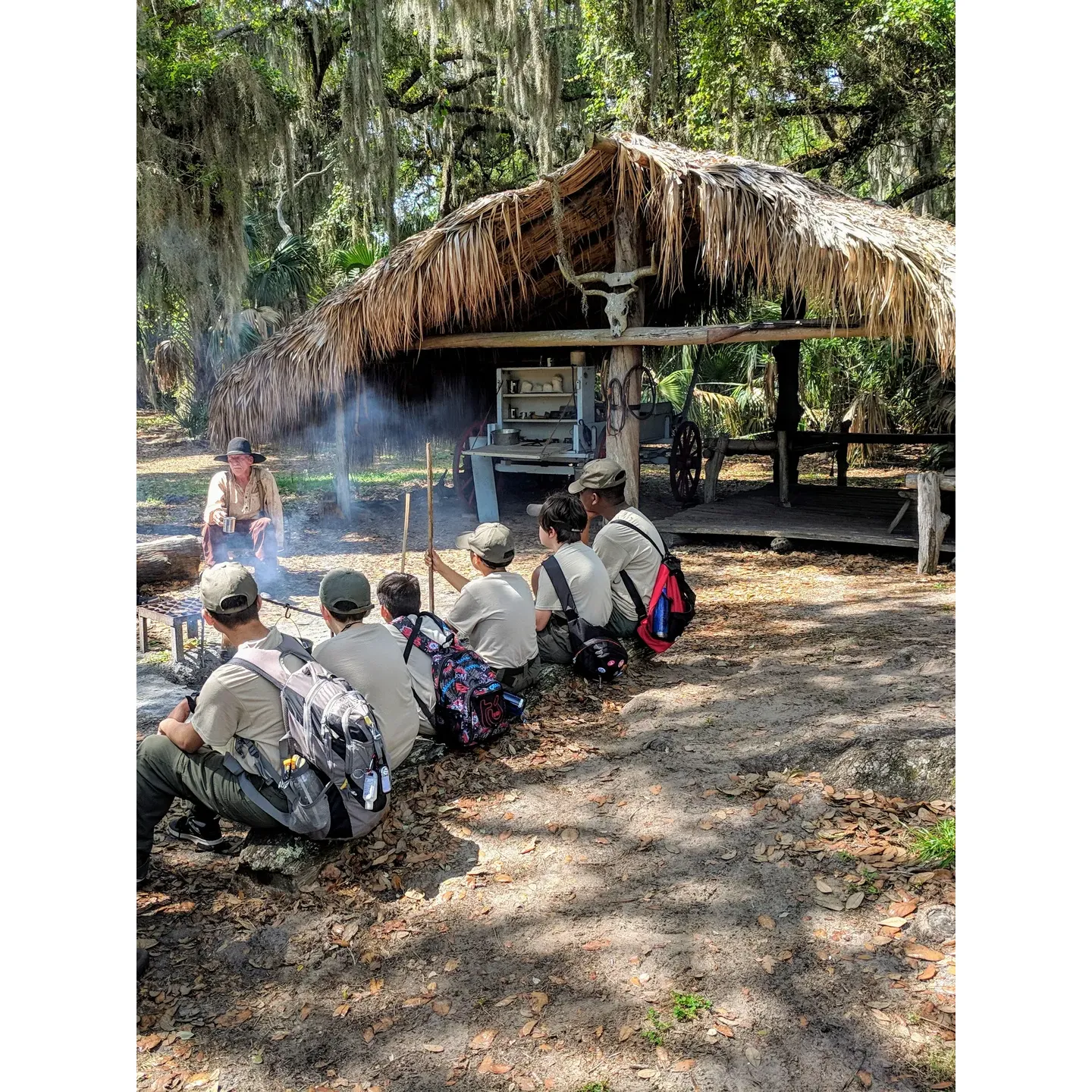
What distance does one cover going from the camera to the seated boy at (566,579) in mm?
5578

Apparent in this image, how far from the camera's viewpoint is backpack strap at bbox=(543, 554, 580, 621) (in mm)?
5547

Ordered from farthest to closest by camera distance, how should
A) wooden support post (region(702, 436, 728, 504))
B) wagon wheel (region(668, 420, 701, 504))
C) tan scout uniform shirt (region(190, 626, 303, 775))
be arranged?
wagon wheel (region(668, 420, 701, 504)) < wooden support post (region(702, 436, 728, 504)) < tan scout uniform shirt (region(190, 626, 303, 775))

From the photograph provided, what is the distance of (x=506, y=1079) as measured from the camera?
266 centimetres

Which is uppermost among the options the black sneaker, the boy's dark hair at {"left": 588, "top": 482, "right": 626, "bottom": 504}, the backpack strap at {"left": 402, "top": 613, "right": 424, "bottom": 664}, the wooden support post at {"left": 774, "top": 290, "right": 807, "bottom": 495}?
the wooden support post at {"left": 774, "top": 290, "right": 807, "bottom": 495}

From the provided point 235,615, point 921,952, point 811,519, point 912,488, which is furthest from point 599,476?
point 811,519

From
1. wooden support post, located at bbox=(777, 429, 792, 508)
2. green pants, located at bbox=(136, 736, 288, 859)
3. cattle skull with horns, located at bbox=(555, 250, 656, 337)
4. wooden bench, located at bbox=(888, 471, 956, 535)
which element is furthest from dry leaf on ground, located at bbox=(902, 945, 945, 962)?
wooden support post, located at bbox=(777, 429, 792, 508)

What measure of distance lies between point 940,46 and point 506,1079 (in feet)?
36.0

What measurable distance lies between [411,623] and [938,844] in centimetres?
242

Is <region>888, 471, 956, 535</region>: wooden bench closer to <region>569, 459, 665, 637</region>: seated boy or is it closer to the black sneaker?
<region>569, 459, 665, 637</region>: seated boy

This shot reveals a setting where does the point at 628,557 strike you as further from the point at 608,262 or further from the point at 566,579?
the point at 608,262

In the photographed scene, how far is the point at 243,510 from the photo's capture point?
24.0 ft

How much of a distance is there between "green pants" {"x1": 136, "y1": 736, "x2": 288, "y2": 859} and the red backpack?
9.10ft
